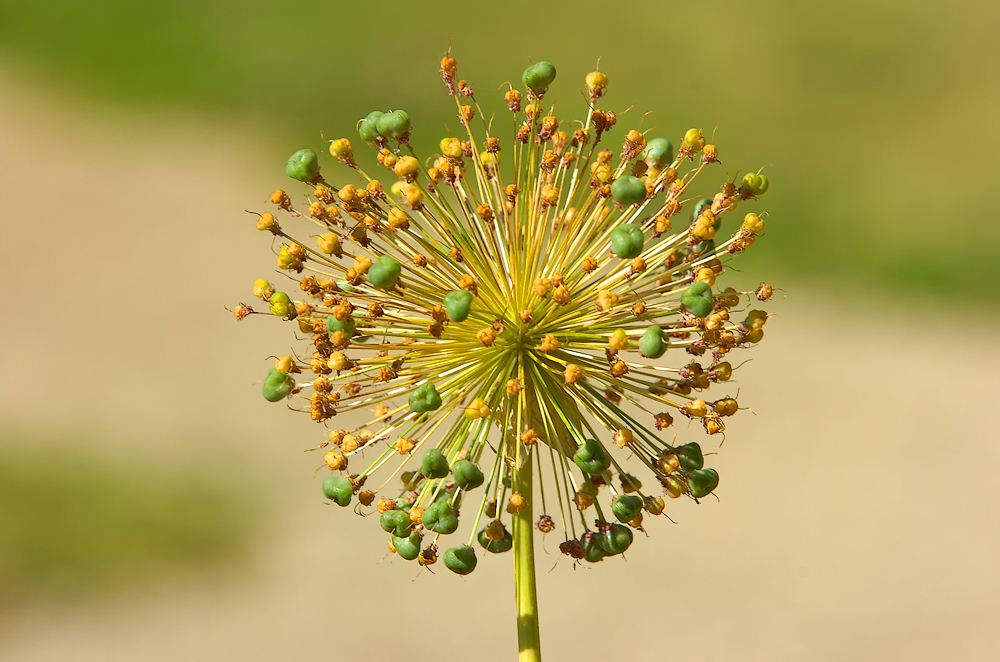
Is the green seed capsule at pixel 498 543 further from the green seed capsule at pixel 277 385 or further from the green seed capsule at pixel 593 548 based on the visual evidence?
the green seed capsule at pixel 277 385

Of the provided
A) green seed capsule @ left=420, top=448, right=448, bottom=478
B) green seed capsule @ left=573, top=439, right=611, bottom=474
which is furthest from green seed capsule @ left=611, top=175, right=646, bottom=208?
green seed capsule @ left=420, top=448, right=448, bottom=478

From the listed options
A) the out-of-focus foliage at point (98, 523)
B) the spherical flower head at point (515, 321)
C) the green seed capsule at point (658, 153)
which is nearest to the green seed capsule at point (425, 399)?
the spherical flower head at point (515, 321)

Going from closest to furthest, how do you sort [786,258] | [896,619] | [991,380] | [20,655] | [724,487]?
[20,655]
[896,619]
[724,487]
[991,380]
[786,258]

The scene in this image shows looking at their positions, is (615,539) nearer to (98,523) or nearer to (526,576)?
(526,576)

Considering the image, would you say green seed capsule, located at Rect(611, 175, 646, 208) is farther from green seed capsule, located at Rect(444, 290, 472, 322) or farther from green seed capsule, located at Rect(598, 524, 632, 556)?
green seed capsule, located at Rect(598, 524, 632, 556)

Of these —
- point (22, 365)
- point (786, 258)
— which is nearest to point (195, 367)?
point (22, 365)

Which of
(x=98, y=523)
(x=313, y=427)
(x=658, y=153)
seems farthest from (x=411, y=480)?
(x=313, y=427)

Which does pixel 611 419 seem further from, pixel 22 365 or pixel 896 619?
pixel 22 365
